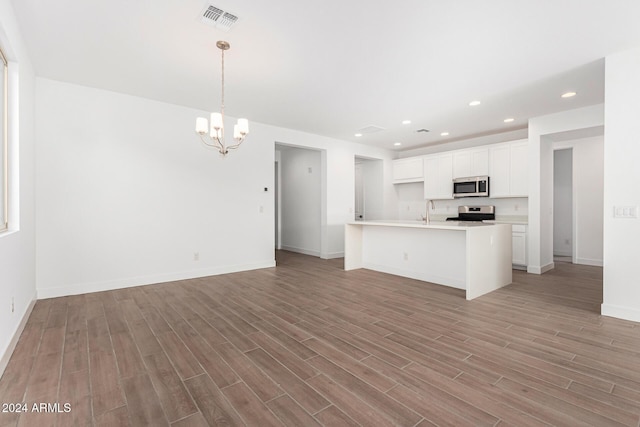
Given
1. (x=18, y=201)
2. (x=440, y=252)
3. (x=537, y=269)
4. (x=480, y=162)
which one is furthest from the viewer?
(x=480, y=162)

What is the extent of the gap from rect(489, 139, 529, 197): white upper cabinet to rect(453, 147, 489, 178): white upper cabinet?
114 millimetres

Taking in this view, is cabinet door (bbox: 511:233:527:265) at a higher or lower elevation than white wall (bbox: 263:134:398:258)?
lower

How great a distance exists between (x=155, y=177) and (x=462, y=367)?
441 cm

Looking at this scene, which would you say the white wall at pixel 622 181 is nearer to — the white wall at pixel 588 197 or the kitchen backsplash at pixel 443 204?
the kitchen backsplash at pixel 443 204

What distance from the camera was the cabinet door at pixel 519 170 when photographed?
17.5ft

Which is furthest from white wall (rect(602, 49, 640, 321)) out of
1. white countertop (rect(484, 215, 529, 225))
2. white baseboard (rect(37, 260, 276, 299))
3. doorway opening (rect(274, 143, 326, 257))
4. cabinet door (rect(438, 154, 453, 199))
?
white baseboard (rect(37, 260, 276, 299))

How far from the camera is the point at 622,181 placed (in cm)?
295

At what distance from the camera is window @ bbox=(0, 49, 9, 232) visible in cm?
241

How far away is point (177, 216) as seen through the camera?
452 cm

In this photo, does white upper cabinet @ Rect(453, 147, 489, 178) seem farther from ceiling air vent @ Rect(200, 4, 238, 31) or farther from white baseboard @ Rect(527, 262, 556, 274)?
ceiling air vent @ Rect(200, 4, 238, 31)

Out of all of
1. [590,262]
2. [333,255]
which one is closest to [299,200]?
[333,255]

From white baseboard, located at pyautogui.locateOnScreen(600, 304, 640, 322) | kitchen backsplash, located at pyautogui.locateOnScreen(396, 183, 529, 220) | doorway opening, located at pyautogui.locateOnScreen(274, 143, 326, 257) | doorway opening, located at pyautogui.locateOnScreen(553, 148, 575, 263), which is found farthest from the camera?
doorway opening, located at pyautogui.locateOnScreen(274, 143, 326, 257)

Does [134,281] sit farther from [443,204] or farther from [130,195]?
[443,204]

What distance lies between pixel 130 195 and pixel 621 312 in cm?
594
